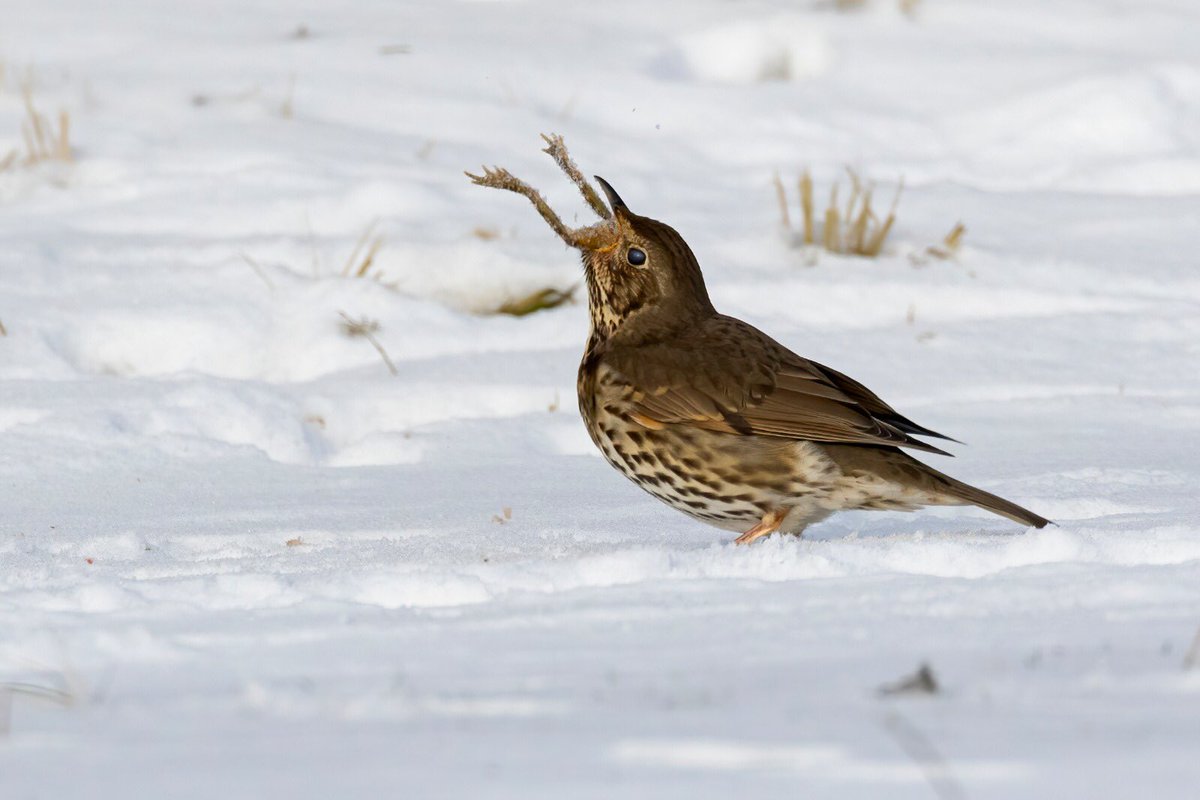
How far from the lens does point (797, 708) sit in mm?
2166

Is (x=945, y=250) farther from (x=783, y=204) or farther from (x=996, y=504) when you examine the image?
(x=996, y=504)

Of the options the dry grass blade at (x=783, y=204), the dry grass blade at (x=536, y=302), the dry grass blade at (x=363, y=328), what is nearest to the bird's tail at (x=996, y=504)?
the dry grass blade at (x=363, y=328)

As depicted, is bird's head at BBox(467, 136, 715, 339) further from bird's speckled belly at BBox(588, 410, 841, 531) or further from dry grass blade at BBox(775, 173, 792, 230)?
dry grass blade at BBox(775, 173, 792, 230)

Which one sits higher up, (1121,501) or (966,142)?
(966,142)

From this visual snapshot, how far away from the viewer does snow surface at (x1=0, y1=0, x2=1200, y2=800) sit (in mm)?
2107

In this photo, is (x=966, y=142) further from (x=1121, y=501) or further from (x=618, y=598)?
(x=618, y=598)

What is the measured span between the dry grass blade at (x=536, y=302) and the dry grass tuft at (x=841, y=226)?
0.98 metres

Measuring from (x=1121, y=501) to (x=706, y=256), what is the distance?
109 inches

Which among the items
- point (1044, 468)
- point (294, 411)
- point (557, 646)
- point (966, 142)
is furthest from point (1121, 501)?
point (966, 142)

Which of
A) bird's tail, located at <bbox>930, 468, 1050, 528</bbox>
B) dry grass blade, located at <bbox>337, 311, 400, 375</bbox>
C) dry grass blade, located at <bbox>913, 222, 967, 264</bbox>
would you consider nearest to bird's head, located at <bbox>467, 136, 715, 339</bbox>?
bird's tail, located at <bbox>930, 468, 1050, 528</bbox>

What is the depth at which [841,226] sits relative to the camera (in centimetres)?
704

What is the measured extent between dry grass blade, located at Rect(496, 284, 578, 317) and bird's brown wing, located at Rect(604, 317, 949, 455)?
2.09m

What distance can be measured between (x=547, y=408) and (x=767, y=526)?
1.62 metres

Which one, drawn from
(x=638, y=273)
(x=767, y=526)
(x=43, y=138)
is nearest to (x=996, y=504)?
(x=767, y=526)
